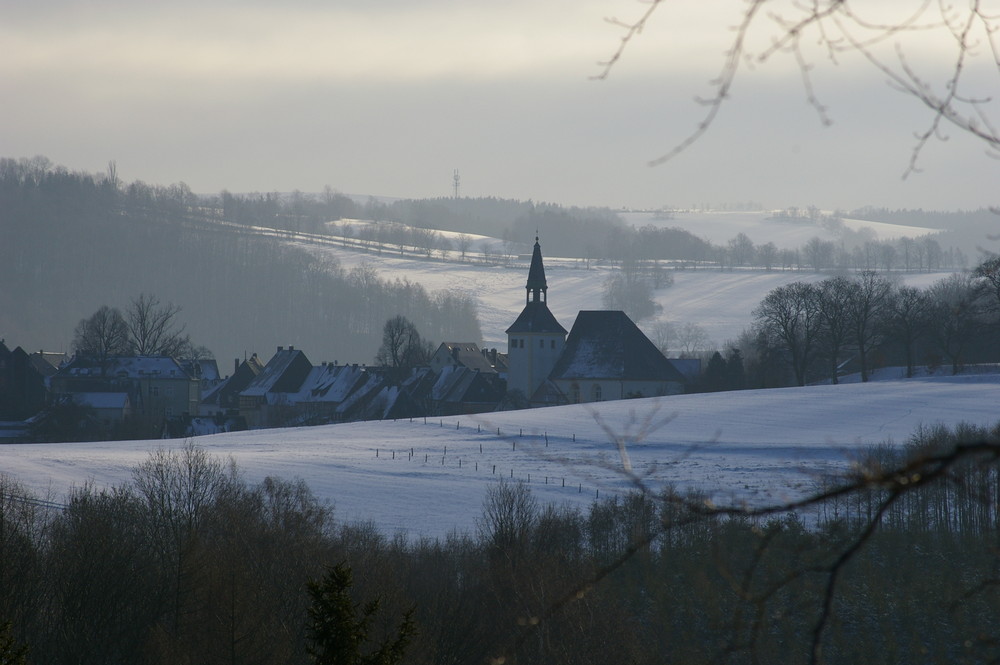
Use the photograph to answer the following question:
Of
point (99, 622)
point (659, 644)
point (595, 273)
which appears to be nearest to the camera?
point (99, 622)

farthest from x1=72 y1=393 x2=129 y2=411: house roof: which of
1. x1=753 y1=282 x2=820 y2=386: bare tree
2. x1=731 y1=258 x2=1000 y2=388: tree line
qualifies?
x1=753 y1=282 x2=820 y2=386: bare tree

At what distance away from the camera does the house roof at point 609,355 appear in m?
79.1

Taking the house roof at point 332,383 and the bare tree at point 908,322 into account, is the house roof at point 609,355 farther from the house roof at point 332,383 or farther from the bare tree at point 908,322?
the house roof at point 332,383

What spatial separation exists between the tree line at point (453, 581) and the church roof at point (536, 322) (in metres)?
42.2

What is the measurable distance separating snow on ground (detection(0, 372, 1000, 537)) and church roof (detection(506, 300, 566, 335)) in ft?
55.7

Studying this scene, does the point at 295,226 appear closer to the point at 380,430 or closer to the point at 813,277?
the point at 813,277

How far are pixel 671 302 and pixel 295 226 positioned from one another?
251ft

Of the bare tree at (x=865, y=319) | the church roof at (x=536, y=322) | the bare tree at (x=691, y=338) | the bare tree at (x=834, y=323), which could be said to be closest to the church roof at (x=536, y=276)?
the church roof at (x=536, y=322)

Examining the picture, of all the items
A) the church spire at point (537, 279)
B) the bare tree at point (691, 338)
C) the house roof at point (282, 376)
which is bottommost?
the house roof at point (282, 376)

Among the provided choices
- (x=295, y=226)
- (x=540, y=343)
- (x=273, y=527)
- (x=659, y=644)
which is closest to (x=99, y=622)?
(x=273, y=527)

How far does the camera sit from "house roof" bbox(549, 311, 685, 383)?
260 ft

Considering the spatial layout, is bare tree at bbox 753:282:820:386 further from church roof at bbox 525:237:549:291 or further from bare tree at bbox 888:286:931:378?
church roof at bbox 525:237:549:291

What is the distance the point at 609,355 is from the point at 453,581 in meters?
51.0

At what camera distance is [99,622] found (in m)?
25.9
